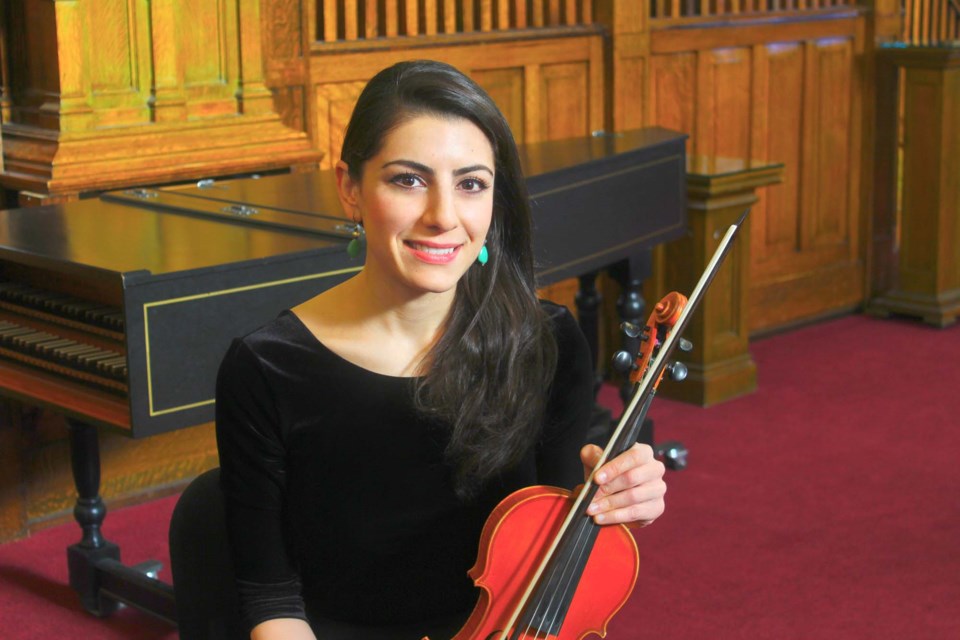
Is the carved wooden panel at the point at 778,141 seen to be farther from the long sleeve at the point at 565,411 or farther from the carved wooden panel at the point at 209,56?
the long sleeve at the point at 565,411

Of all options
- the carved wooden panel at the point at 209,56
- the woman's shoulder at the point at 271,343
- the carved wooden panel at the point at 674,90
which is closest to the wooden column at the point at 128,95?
the carved wooden panel at the point at 209,56

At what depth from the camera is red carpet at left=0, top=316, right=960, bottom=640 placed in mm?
3020

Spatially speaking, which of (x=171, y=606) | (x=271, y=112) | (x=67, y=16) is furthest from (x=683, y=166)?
(x=171, y=606)

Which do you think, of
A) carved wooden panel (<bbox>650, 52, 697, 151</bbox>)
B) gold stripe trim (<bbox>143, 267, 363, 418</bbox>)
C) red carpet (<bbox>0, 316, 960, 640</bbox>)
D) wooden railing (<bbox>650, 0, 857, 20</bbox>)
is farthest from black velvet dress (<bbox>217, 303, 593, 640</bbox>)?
wooden railing (<bbox>650, 0, 857, 20</bbox>)

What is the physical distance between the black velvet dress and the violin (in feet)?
0.64

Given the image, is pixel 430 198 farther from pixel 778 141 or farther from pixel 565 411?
pixel 778 141

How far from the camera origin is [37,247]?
263 centimetres

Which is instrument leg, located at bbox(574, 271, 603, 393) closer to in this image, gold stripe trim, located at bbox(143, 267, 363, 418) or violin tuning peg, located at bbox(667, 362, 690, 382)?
gold stripe trim, located at bbox(143, 267, 363, 418)

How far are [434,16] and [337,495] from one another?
3.02 m

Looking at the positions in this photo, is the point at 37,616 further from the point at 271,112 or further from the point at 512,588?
the point at 512,588

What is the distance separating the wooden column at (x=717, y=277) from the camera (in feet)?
14.8

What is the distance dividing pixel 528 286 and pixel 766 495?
2.27 m

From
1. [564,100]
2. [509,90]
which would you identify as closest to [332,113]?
[509,90]

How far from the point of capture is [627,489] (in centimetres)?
144
